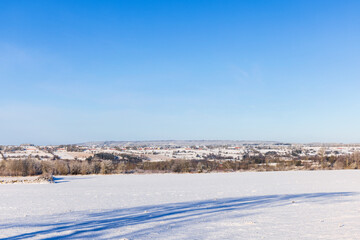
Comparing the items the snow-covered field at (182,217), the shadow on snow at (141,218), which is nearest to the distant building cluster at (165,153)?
the snow-covered field at (182,217)

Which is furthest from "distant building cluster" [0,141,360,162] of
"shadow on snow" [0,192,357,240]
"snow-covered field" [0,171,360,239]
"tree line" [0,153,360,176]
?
"shadow on snow" [0,192,357,240]

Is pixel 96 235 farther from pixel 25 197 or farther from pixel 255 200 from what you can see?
pixel 25 197

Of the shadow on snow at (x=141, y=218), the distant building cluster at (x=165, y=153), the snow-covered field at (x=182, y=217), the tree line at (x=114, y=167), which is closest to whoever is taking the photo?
the snow-covered field at (x=182, y=217)

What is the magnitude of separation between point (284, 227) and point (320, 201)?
401cm

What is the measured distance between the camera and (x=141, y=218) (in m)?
7.31

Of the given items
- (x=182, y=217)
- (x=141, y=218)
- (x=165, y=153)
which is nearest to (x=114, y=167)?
(x=141, y=218)

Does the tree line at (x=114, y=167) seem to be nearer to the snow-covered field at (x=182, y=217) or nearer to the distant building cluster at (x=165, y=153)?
the distant building cluster at (x=165, y=153)

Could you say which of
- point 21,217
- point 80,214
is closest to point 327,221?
point 80,214

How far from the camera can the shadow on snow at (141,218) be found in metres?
5.99

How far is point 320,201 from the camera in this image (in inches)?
380

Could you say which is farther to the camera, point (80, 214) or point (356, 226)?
point (80, 214)

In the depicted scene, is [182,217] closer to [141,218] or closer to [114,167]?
[141,218]

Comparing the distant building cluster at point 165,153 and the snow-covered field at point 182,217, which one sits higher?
the snow-covered field at point 182,217

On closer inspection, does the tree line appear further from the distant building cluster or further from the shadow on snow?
the shadow on snow
